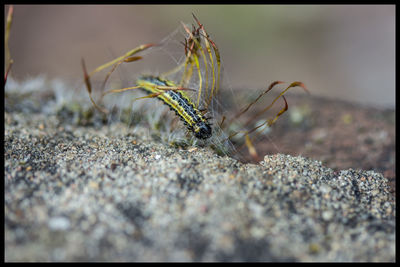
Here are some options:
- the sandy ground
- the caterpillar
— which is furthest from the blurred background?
the sandy ground

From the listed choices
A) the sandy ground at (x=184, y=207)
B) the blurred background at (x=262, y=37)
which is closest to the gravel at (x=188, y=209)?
the sandy ground at (x=184, y=207)

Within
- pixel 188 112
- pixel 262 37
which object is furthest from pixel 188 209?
pixel 262 37

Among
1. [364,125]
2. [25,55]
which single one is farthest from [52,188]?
[25,55]

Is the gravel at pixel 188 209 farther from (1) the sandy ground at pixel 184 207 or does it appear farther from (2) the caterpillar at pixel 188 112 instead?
(2) the caterpillar at pixel 188 112

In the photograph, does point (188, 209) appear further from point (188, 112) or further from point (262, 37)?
point (262, 37)

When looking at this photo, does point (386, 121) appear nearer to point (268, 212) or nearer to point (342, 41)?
point (268, 212)

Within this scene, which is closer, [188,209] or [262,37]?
[188,209]
